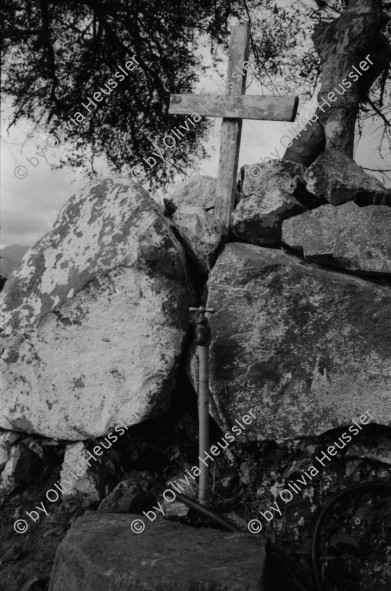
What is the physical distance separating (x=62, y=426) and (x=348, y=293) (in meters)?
2.76

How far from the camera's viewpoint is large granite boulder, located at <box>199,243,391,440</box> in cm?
378

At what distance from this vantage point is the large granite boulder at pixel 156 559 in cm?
274

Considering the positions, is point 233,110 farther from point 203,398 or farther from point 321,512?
point 321,512

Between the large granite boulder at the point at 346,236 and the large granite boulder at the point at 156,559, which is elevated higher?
the large granite boulder at the point at 346,236

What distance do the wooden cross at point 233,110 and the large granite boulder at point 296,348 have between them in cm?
101

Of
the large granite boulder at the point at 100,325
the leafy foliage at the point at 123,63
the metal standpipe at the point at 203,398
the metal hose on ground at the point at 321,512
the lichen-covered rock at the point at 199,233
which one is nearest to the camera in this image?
the metal hose on ground at the point at 321,512

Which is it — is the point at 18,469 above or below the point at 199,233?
below

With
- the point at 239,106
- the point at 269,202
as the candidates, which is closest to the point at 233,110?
the point at 239,106

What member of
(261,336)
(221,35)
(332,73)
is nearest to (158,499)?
(261,336)

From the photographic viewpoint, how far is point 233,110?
5023 millimetres

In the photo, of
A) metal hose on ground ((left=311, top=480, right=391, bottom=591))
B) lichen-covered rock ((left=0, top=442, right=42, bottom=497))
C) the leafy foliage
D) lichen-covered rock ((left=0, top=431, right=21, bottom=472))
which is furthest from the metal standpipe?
the leafy foliage

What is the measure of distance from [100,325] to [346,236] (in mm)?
2247

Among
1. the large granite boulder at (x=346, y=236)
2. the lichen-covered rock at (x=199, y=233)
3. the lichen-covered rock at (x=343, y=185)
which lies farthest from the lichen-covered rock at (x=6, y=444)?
the lichen-covered rock at (x=343, y=185)

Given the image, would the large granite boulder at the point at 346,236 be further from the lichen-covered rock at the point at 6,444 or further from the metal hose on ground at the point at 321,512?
the lichen-covered rock at the point at 6,444
